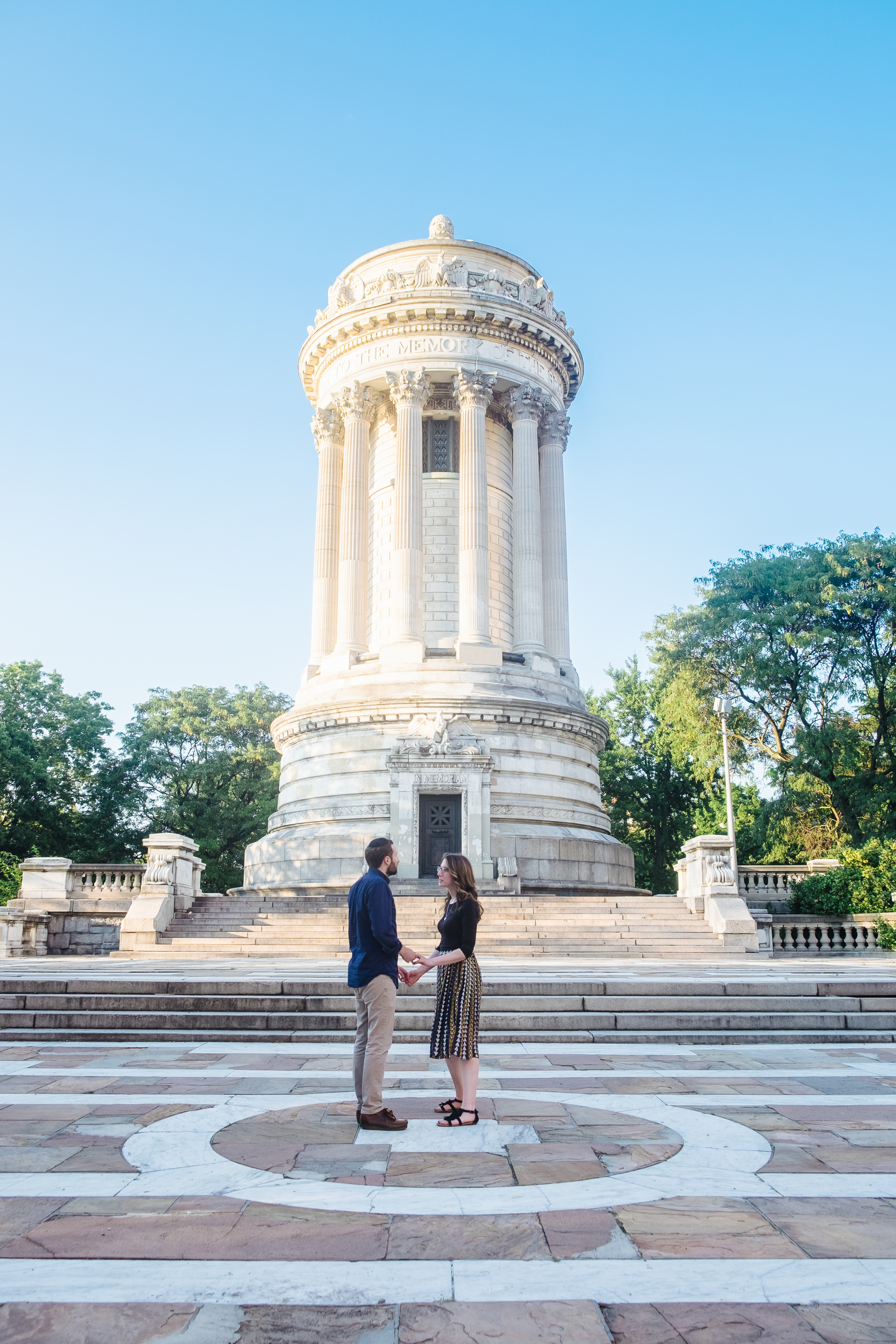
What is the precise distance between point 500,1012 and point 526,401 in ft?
99.8

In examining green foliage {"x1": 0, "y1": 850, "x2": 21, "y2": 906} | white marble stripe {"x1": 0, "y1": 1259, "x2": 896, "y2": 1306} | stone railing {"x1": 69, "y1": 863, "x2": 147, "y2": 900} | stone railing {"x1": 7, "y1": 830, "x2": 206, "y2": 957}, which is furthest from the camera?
green foliage {"x1": 0, "y1": 850, "x2": 21, "y2": 906}

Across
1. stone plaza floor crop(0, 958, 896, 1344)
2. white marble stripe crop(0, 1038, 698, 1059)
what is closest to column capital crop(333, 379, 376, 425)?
white marble stripe crop(0, 1038, 698, 1059)

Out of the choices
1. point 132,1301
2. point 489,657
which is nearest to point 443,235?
point 489,657

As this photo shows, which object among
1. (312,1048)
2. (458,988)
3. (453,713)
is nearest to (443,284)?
(453,713)

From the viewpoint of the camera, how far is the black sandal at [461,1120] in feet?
26.3

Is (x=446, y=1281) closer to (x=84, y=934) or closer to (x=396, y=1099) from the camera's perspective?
(x=396, y=1099)

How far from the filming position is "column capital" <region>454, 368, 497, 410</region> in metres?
39.4

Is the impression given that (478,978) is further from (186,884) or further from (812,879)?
(812,879)

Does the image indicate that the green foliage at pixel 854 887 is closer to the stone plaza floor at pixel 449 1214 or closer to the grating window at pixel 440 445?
the grating window at pixel 440 445

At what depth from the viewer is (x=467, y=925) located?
8680mm

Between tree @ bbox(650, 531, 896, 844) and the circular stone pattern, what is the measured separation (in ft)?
109

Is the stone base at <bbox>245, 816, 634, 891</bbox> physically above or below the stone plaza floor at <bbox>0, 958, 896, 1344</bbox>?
above

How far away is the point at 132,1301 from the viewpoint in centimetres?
446

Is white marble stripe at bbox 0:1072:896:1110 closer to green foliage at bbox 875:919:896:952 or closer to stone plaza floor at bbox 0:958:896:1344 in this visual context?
stone plaza floor at bbox 0:958:896:1344
